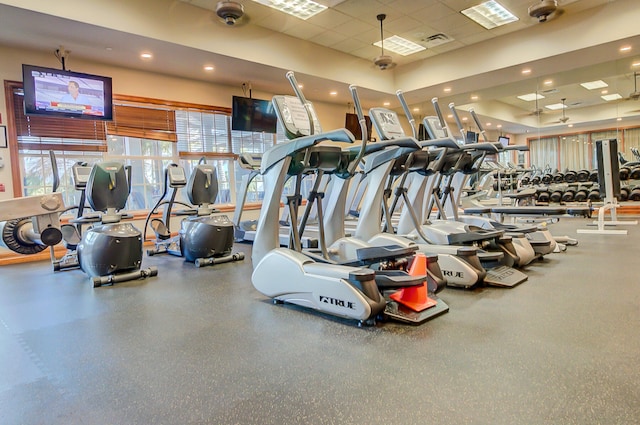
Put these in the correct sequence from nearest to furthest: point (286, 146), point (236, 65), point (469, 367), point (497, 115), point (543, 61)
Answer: point (469, 367) < point (286, 146) < point (236, 65) < point (543, 61) < point (497, 115)

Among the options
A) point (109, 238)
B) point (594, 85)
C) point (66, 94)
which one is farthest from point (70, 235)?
point (594, 85)

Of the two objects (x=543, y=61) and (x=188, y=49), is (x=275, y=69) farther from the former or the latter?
(x=543, y=61)

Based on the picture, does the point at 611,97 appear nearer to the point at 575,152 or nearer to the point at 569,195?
the point at 575,152

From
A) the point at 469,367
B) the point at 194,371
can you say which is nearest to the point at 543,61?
the point at 469,367

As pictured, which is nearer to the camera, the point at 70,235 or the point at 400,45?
the point at 70,235

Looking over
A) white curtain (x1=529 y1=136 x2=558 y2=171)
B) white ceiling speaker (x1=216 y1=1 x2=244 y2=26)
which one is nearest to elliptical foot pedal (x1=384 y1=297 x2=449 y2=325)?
white ceiling speaker (x1=216 y1=1 x2=244 y2=26)

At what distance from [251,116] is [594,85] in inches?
315

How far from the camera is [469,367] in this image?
6.09ft

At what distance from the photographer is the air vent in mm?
7584

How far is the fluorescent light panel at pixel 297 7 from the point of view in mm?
6008

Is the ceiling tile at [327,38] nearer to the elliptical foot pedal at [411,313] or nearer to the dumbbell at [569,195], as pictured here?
the elliptical foot pedal at [411,313]

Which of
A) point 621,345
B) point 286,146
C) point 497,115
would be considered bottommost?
point 621,345

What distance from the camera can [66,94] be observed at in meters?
5.72

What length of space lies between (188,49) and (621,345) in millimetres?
6288
